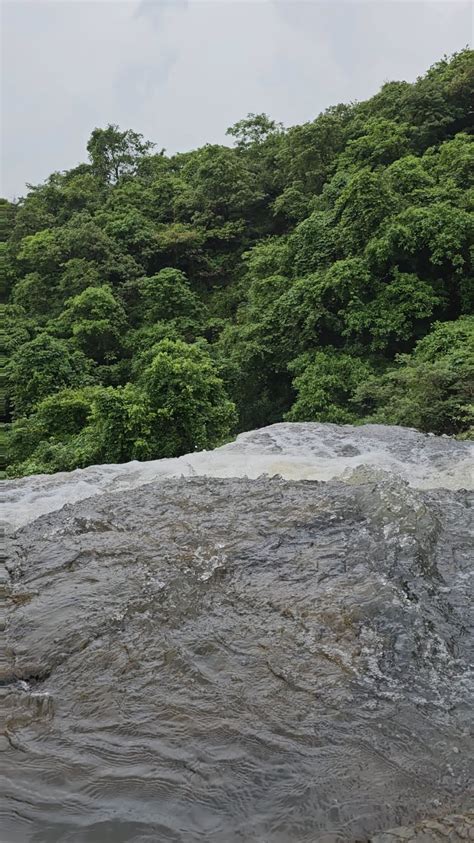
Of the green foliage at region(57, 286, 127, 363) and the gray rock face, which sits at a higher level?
the green foliage at region(57, 286, 127, 363)

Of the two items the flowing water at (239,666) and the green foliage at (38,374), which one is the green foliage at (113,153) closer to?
the green foliage at (38,374)

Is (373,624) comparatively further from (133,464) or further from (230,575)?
(133,464)

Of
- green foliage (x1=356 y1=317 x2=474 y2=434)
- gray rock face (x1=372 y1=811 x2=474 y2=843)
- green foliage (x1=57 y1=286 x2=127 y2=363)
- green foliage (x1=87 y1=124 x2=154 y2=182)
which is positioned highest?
green foliage (x1=87 y1=124 x2=154 y2=182)

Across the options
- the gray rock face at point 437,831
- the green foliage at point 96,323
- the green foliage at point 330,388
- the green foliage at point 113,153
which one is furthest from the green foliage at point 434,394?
the green foliage at point 113,153

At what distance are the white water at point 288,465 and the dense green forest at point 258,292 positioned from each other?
1.48 meters

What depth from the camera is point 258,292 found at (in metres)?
15.9

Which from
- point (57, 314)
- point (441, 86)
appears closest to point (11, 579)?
point (57, 314)

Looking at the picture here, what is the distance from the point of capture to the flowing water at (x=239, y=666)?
2.40 m

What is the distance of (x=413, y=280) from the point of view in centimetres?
1277

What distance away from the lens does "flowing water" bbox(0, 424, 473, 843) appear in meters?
2.40

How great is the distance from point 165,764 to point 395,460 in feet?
17.9

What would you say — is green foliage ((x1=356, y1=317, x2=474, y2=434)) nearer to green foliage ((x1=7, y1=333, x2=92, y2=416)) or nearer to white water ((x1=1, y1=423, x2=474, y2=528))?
white water ((x1=1, y1=423, x2=474, y2=528))

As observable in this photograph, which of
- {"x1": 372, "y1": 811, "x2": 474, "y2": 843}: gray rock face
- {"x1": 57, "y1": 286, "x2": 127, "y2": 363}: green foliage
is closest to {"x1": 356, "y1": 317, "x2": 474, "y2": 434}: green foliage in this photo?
{"x1": 372, "y1": 811, "x2": 474, "y2": 843}: gray rock face

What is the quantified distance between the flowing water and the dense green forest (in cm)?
428
